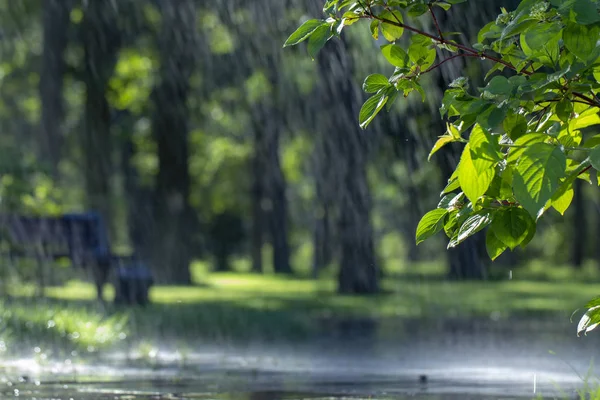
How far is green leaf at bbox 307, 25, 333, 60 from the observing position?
329 centimetres

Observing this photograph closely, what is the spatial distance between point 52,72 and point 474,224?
22.9 m

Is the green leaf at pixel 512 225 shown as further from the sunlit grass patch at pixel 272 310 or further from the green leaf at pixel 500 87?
the sunlit grass patch at pixel 272 310

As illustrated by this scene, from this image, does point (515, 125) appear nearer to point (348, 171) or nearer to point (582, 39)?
point (582, 39)

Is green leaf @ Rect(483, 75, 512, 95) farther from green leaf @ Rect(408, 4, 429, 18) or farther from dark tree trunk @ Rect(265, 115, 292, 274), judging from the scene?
dark tree trunk @ Rect(265, 115, 292, 274)

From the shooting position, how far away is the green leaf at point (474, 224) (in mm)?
3176

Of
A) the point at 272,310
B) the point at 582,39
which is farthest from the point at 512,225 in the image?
the point at 272,310

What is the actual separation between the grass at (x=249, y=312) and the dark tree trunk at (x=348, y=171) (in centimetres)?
69

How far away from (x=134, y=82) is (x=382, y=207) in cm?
3766

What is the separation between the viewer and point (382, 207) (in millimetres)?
66688

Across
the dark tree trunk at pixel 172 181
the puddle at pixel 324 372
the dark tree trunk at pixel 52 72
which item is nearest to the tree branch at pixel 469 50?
the puddle at pixel 324 372

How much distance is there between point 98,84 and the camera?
26219mm

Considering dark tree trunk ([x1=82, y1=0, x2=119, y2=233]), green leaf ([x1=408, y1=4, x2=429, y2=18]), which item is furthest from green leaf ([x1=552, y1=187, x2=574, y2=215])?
dark tree trunk ([x1=82, y1=0, x2=119, y2=233])

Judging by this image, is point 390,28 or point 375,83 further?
point 390,28

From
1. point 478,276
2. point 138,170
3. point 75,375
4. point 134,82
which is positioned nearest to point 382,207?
point 138,170
